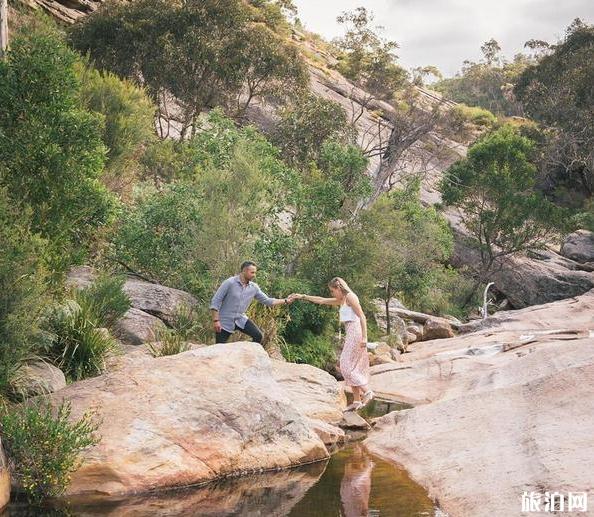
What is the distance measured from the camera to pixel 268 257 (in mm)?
19609

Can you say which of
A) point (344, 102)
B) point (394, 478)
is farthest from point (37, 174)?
point (344, 102)

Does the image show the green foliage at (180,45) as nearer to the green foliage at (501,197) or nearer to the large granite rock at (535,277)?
the green foliage at (501,197)

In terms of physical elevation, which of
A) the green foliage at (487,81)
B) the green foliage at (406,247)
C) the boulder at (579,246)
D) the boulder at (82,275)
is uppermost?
the green foliage at (487,81)

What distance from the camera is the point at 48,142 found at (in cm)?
1204

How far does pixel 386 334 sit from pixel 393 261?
2638 mm

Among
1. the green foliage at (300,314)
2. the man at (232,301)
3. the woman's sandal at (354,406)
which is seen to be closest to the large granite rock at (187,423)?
the man at (232,301)

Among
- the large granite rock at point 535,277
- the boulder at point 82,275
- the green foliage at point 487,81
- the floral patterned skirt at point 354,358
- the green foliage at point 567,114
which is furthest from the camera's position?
the green foliage at point 487,81

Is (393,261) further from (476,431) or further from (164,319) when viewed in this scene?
(476,431)

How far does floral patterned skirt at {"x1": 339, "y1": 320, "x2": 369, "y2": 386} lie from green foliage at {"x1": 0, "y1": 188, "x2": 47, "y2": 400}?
571 centimetres

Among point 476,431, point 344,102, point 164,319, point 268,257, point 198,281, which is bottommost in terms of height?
point 476,431

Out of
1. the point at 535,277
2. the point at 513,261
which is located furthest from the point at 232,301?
the point at 513,261

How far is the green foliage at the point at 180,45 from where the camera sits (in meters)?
33.7

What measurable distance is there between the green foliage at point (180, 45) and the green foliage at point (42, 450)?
2594 centimetres

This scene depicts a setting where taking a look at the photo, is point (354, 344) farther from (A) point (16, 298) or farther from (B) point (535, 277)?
(B) point (535, 277)
